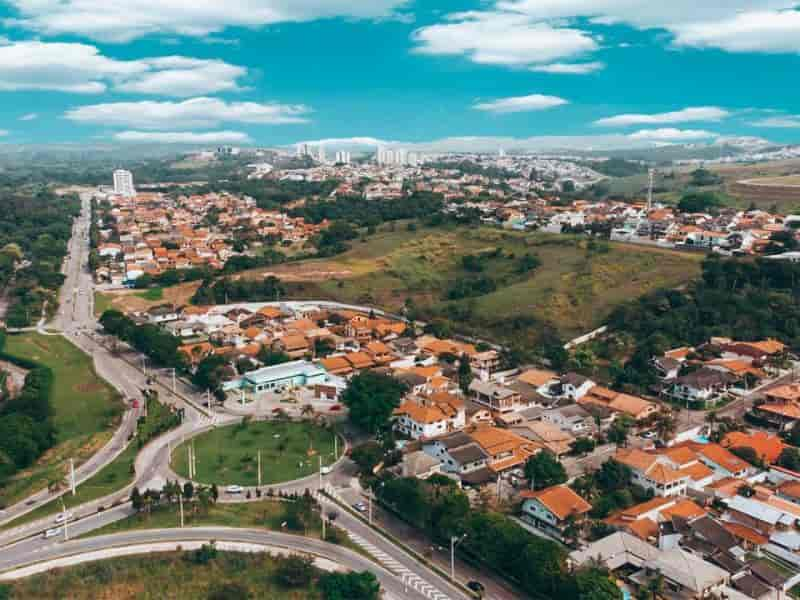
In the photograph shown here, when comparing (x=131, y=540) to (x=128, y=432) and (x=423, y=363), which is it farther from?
(x=423, y=363)

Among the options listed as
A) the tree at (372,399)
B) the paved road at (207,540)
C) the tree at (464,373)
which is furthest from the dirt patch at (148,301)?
the paved road at (207,540)

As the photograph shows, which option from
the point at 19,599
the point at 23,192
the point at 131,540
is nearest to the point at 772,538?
the point at 131,540

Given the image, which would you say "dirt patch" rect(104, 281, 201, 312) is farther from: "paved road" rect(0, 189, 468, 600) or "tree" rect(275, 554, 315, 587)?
"tree" rect(275, 554, 315, 587)

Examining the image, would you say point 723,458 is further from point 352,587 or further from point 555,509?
point 352,587

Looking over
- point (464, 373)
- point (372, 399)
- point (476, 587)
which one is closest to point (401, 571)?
point (476, 587)

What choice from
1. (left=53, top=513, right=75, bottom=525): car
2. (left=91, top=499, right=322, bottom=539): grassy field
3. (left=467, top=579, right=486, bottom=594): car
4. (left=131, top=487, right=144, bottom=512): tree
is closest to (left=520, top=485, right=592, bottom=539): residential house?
(left=467, top=579, right=486, bottom=594): car

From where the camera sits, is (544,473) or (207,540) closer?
(207,540)

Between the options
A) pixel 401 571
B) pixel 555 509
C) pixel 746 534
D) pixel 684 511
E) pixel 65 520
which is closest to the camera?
pixel 401 571

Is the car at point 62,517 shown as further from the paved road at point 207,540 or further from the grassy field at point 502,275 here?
the grassy field at point 502,275
